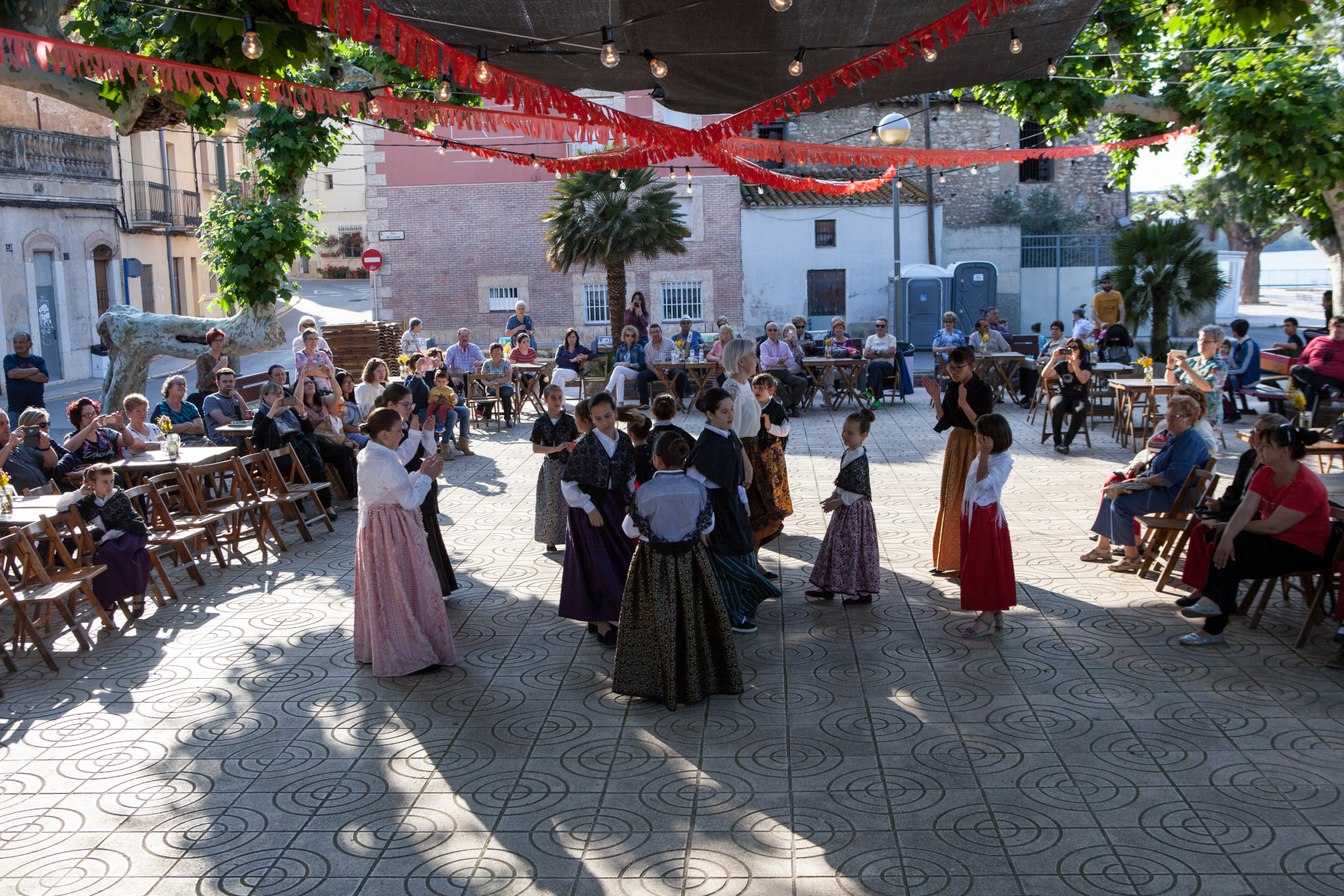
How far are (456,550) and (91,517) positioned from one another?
2.69 meters

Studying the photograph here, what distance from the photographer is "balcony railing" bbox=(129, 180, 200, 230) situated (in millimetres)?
28203

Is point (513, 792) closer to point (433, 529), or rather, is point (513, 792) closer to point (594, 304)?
point (433, 529)

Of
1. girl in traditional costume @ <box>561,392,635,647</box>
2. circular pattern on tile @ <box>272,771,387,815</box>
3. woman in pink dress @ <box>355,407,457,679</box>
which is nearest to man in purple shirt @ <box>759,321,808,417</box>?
girl in traditional costume @ <box>561,392,635,647</box>

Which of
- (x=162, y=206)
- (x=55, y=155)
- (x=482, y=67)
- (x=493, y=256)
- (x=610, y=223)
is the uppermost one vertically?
(x=55, y=155)

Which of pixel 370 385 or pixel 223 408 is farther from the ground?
pixel 370 385

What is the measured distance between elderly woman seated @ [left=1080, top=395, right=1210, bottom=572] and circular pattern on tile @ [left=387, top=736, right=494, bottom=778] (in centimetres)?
482

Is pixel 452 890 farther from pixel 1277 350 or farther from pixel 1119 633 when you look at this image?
pixel 1277 350

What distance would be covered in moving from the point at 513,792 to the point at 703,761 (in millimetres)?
858

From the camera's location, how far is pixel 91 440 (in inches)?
342

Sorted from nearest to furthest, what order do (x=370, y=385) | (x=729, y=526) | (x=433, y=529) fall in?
1. (x=729, y=526)
2. (x=433, y=529)
3. (x=370, y=385)

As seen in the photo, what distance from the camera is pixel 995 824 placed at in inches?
164

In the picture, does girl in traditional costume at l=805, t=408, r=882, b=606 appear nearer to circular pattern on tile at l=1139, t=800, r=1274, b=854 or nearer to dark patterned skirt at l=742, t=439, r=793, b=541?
dark patterned skirt at l=742, t=439, r=793, b=541

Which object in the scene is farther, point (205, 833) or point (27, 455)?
point (27, 455)

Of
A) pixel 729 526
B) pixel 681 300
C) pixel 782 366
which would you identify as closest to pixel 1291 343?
pixel 782 366
